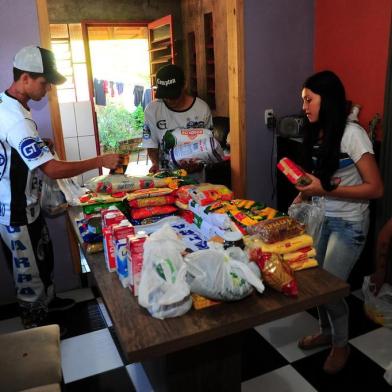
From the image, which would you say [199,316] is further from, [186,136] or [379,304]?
[379,304]

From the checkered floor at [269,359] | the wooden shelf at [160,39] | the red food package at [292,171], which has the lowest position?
the checkered floor at [269,359]

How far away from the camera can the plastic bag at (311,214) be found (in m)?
1.84

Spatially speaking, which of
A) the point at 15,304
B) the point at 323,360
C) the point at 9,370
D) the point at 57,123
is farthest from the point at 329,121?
the point at 15,304

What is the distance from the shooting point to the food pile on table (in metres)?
1.23

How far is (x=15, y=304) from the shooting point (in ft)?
9.27

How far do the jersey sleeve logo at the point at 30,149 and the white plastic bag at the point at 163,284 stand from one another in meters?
0.96

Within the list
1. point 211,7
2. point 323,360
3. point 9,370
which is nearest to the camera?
point 9,370

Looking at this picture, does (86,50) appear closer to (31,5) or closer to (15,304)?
(31,5)

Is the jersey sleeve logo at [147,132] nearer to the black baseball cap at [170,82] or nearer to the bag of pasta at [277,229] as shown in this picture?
the black baseball cap at [170,82]

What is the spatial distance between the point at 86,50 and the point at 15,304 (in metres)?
4.31

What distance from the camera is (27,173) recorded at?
214 cm

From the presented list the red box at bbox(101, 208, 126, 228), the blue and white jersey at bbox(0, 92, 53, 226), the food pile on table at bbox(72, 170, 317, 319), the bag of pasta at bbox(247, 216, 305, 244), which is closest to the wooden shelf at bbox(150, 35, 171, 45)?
the blue and white jersey at bbox(0, 92, 53, 226)

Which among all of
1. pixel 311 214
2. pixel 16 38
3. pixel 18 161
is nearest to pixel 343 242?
pixel 311 214

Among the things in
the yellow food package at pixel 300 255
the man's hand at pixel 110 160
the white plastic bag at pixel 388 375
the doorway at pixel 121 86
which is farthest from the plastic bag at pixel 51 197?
the doorway at pixel 121 86
